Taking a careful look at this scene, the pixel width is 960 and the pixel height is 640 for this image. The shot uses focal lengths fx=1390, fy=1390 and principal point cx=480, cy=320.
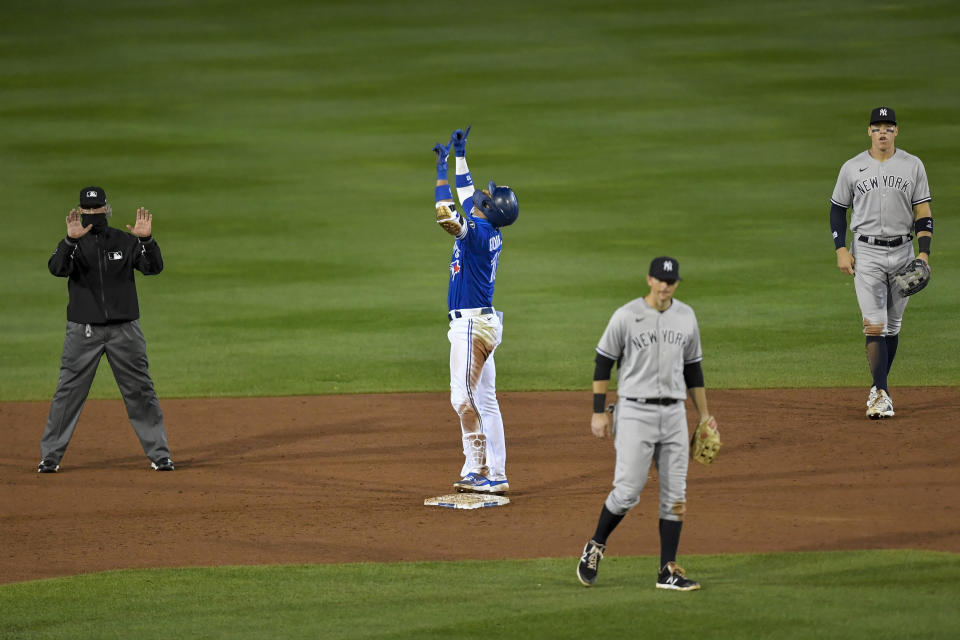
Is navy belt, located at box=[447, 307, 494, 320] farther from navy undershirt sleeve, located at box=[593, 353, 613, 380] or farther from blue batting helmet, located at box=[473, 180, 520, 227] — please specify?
navy undershirt sleeve, located at box=[593, 353, 613, 380]

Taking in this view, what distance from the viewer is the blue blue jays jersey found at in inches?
388

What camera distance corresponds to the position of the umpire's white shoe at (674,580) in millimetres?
7512

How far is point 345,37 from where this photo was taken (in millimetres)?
39031

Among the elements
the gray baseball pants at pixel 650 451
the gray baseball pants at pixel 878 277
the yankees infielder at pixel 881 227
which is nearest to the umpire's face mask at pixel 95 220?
the gray baseball pants at pixel 650 451

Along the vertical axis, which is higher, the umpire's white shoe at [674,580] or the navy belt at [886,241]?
the navy belt at [886,241]

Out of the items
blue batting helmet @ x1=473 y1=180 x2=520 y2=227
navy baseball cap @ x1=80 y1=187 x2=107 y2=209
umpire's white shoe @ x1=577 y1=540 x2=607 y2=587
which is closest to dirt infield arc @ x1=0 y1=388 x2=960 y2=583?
umpire's white shoe @ x1=577 y1=540 x2=607 y2=587

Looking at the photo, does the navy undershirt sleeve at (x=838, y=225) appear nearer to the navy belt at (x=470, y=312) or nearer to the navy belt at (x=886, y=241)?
the navy belt at (x=886, y=241)

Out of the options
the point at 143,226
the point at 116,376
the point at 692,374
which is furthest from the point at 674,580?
the point at 143,226

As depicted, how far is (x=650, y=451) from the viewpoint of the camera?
24.9 ft

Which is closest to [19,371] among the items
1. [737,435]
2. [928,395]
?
[737,435]

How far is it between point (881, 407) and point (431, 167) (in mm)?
17203

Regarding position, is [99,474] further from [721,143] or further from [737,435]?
[721,143]

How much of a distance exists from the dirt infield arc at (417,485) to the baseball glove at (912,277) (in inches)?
45.3

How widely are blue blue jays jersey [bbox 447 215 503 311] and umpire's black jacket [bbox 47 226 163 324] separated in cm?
256
